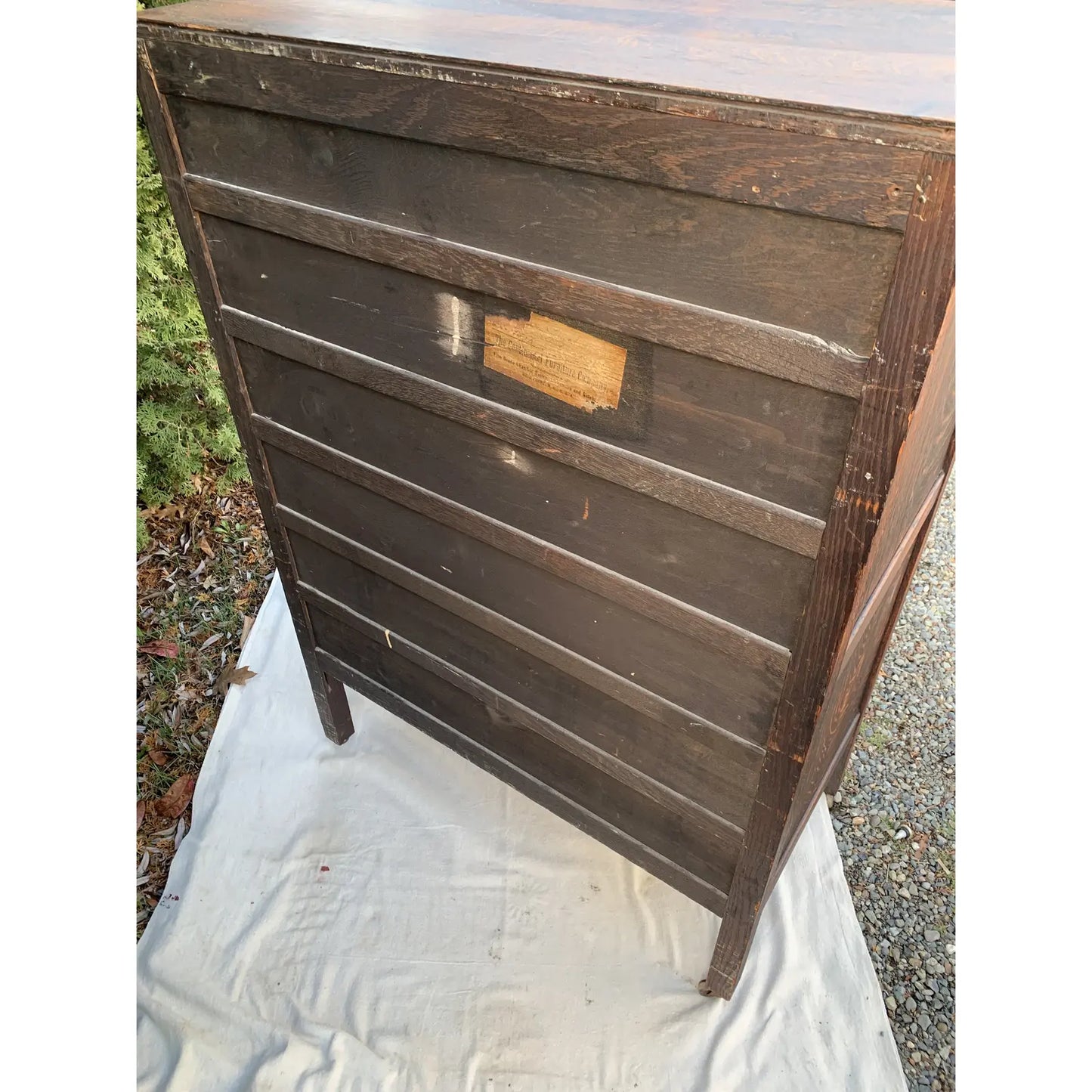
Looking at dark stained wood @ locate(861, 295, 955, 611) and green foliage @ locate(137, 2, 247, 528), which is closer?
dark stained wood @ locate(861, 295, 955, 611)

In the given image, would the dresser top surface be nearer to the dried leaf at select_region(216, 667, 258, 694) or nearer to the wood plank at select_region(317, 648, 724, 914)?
the wood plank at select_region(317, 648, 724, 914)

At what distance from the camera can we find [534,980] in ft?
6.33

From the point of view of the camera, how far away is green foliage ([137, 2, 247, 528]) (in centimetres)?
296

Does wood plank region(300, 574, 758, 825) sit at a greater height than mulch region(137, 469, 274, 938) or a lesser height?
greater

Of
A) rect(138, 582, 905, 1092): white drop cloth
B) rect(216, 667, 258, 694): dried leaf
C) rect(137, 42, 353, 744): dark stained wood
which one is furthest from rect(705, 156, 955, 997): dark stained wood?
rect(216, 667, 258, 694): dried leaf

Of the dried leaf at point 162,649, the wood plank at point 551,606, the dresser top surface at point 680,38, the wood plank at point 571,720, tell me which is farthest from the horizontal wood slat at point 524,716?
the dresser top surface at point 680,38

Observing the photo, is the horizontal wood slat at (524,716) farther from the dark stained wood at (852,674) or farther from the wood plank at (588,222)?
the wood plank at (588,222)

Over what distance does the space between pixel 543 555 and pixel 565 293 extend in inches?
18.3

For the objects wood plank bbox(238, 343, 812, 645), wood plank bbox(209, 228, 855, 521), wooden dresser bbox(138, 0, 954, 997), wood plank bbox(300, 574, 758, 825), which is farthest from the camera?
wood plank bbox(300, 574, 758, 825)

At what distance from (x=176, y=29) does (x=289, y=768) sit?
186cm

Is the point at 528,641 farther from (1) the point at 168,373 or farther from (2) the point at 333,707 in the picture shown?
(1) the point at 168,373

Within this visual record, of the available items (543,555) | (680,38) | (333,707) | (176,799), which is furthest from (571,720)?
(176,799)

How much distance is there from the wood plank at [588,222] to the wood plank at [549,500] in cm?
32

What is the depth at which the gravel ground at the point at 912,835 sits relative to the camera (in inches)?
74.7
